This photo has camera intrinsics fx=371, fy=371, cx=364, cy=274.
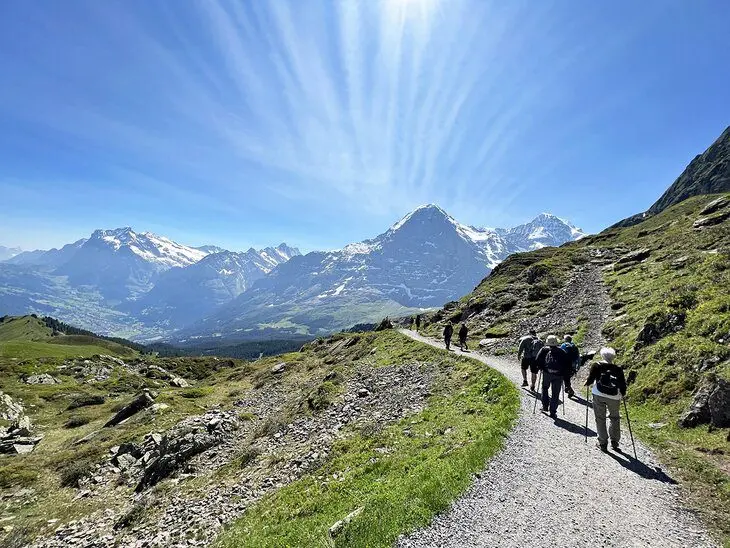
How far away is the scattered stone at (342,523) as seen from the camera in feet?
38.6

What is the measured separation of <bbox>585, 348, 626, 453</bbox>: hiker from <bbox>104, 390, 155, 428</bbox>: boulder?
55526mm

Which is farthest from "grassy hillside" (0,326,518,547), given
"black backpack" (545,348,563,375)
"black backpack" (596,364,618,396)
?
"black backpack" (596,364,618,396)

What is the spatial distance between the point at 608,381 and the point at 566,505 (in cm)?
634

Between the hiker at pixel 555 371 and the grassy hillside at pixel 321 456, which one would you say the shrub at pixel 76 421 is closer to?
the grassy hillside at pixel 321 456

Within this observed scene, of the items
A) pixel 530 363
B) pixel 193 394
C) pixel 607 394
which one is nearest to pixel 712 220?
pixel 530 363

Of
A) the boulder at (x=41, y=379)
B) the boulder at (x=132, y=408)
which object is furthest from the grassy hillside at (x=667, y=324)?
the boulder at (x=41, y=379)

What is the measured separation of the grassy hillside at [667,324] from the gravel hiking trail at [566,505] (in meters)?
1.09

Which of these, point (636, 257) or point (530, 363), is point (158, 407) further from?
point (636, 257)

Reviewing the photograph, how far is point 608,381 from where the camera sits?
15.8m

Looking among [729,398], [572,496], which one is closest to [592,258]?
[729,398]

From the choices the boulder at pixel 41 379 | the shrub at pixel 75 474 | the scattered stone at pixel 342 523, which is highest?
the scattered stone at pixel 342 523

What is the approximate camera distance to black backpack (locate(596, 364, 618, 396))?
51.2 ft

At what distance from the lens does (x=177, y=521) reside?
21234 millimetres

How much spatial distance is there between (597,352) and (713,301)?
9.02 m
